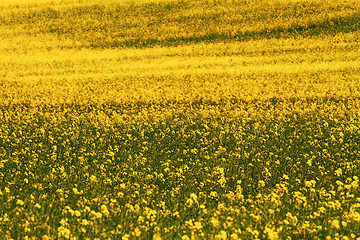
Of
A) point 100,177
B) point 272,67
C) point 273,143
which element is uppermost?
point 100,177

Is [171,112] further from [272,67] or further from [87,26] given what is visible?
[87,26]

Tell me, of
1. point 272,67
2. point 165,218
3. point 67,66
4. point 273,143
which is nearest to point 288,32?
point 272,67

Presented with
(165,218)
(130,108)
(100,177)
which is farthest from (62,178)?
(130,108)

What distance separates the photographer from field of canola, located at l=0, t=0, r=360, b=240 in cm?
597

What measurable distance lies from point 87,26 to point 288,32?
46.1ft

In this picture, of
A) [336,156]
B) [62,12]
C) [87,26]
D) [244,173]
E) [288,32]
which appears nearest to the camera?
[244,173]

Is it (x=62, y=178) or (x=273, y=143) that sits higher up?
(x=62, y=178)

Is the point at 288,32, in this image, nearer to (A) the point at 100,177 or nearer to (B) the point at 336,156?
(B) the point at 336,156

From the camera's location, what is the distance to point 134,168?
896 cm

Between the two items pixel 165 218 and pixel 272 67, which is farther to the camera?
pixel 272 67

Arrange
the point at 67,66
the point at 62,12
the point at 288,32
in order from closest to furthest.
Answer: the point at 67,66 < the point at 288,32 < the point at 62,12

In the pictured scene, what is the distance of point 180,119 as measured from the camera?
1399cm

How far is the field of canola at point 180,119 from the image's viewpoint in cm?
597

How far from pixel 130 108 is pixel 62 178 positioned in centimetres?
859
